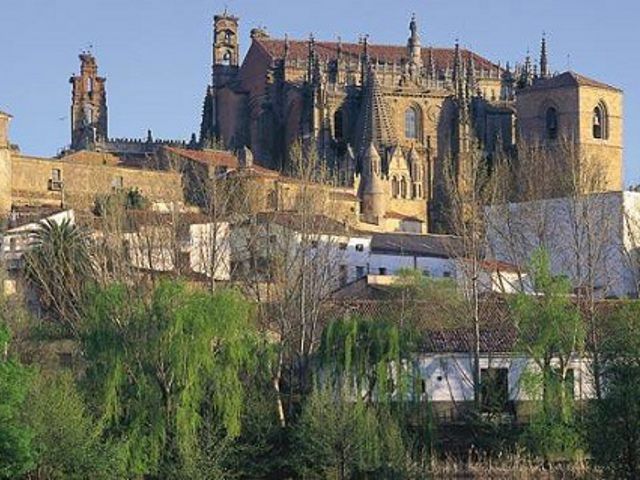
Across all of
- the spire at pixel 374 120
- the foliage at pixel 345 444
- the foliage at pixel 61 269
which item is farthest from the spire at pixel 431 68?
the foliage at pixel 345 444

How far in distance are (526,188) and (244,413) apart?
3398cm

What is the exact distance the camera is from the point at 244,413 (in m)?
39.1

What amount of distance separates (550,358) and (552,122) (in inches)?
1847

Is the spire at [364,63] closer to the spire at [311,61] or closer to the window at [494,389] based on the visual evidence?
the spire at [311,61]

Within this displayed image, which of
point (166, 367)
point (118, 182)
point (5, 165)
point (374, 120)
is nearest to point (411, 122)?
point (374, 120)

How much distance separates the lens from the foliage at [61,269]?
4769 cm

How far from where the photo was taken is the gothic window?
89.6m

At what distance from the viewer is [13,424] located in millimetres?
34625

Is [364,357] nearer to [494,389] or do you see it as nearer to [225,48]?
[494,389]

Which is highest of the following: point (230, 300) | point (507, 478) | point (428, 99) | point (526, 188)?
point (428, 99)

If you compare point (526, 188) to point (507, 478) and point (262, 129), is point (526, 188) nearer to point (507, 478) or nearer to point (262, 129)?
point (262, 129)

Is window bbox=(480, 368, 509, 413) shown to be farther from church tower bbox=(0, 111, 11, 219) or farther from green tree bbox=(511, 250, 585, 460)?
church tower bbox=(0, 111, 11, 219)

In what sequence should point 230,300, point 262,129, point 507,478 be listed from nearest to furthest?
point 507,478, point 230,300, point 262,129

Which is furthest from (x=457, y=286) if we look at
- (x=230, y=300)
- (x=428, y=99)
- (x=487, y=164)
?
(x=428, y=99)
